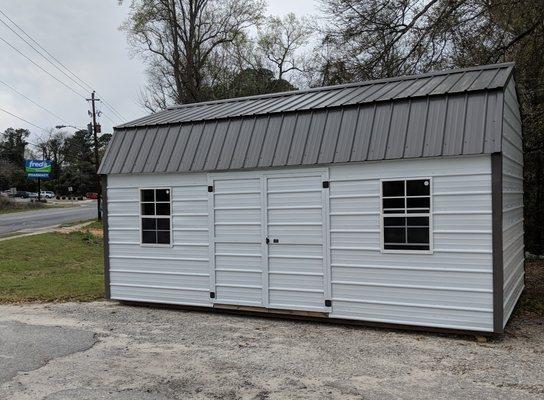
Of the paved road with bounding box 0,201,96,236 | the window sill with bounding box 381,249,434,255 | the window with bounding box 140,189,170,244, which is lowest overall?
the paved road with bounding box 0,201,96,236

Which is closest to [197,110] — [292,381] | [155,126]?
[155,126]

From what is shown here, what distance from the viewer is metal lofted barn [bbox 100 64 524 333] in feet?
19.0

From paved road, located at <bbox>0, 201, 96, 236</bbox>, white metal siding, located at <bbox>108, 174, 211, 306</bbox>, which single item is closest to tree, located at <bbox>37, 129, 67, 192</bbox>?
paved road, located at <bbox>0, 201, 96, 236</bbox>

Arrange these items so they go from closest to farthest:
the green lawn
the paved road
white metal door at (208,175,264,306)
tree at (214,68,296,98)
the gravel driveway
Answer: the gravel driveway < white metal door at (208,175,264,306) < the green lawn < the paved road < tree at (214,68,296,98)

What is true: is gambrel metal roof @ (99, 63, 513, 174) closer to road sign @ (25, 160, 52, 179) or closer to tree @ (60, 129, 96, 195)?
road sign @ (25, 160, 52, 179)

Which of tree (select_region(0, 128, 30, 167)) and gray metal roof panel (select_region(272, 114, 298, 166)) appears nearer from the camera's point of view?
gray metal roof panel (select_region(272, 114, 298, 166))

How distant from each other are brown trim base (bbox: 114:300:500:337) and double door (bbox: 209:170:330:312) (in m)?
0.09

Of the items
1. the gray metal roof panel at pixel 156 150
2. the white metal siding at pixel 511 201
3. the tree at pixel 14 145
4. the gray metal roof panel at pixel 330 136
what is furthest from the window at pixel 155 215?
the tree at pixel 14 145

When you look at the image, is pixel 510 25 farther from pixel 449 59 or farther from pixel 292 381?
pixel 292 381

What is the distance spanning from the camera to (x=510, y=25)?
9.84 meters

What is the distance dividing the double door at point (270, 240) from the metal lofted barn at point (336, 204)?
17mm

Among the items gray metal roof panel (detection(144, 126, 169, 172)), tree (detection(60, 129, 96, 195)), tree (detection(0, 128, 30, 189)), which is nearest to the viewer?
gray metal roof panel (detection(144, 126, 169, 172))

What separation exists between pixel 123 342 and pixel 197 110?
457 cm

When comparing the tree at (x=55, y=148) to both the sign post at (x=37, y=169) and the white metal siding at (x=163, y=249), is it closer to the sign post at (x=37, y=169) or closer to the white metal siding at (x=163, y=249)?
the sign post at (x=37, y=169)
